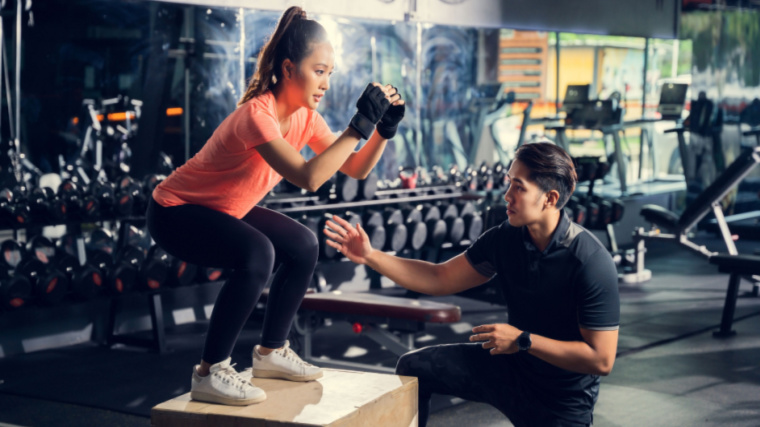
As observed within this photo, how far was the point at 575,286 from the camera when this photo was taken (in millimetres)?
2039

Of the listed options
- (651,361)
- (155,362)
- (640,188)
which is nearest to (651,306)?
(651,361)

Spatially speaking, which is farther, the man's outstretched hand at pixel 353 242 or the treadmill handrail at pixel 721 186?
the treadmill handrail at pixel 721 186

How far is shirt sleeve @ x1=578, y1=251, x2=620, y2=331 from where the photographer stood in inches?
79.0

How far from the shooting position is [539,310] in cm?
211

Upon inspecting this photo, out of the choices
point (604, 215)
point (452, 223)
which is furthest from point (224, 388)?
point (604, 215)

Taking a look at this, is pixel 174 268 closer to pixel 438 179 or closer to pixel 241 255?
pixel 438 179

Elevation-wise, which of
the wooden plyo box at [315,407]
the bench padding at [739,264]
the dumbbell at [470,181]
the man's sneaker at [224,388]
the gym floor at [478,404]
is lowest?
the gym floor at [478,404]

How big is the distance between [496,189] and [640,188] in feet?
10.1

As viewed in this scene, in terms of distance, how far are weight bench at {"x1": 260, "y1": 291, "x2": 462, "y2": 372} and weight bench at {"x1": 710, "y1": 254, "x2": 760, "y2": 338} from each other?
5.83 feet

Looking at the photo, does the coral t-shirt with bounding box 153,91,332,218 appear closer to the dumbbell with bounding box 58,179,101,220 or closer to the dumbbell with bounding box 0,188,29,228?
the dumbbell with bounding box 0,188,29,228

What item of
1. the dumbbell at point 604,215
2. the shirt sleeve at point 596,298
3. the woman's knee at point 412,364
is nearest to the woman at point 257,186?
the woman's knee at point 412,364

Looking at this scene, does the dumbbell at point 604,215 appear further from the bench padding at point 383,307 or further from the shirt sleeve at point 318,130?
the shirt sleeve at point 318,130

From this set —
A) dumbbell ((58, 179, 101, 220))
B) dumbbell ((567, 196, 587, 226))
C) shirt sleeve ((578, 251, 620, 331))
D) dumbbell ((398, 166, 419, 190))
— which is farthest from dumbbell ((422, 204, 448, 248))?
shirt sleeve ((578, 251, 620, 331))

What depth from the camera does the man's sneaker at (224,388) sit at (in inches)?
A: 84.0
